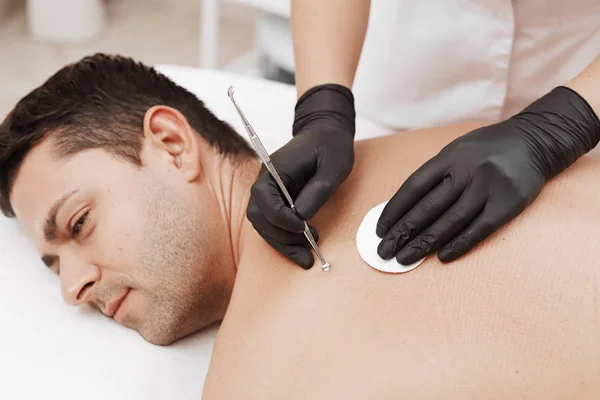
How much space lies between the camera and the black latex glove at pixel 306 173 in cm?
114

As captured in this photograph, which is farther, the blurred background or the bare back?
the blurred background

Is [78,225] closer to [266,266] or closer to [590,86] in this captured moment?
[266,266]

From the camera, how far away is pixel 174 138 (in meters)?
1.38

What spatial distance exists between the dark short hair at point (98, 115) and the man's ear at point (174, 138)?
0.09 ft

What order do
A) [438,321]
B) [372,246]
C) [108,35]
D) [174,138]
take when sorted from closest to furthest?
1. [438,321]
2. [372,246]
3. [174,138]
4. [108,35]

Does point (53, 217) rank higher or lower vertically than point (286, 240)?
lower

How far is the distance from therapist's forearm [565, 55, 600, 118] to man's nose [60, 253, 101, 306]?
93 centimetres

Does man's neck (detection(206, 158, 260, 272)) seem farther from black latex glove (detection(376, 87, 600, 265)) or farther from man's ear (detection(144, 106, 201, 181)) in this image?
black latex glove (detection(376, 87, 600, 265))

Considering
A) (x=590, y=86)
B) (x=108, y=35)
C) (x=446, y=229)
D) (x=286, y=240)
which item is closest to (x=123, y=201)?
(x=286, y=240)

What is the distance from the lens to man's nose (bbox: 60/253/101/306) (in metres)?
1.30

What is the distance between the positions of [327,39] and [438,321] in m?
0.66

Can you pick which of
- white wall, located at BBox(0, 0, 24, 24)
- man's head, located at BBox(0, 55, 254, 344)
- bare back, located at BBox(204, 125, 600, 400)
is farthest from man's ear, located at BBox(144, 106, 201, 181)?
white wall, located at BBox(0, 0, 24, 24)

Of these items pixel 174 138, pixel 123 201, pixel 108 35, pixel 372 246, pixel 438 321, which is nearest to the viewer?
pixel 438 321

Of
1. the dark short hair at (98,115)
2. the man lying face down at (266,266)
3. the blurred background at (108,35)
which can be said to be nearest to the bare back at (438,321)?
the man lying face down at (266,266)
